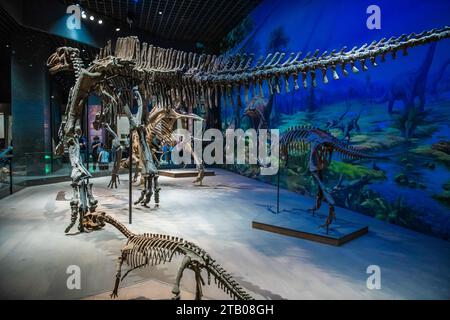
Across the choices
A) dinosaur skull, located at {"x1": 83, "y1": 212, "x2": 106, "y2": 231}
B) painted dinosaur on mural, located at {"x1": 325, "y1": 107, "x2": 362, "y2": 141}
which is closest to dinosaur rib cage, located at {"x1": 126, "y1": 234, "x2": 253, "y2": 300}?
dinosaur skull, located at {"x1": 83, "y1": 212, "x2": 106, "y2": 231}

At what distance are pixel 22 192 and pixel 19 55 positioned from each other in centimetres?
439

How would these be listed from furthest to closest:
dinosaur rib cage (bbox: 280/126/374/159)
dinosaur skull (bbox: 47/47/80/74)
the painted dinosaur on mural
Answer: the painted dinosaur on mural, dinosaur skull (bbox: 47/47/80/74), dinosaur rib cage (bbox: 280/126/374/159)

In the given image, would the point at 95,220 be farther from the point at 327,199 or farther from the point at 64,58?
the point at 64,58

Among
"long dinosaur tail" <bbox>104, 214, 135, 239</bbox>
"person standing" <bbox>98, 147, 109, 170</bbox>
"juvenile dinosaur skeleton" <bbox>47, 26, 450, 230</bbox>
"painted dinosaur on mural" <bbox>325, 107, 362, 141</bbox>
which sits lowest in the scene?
"long dinosaur tail" <bbox>104, 214, 135, 239</bbox>

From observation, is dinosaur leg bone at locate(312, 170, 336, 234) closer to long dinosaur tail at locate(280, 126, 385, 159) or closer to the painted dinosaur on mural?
long dinosaur tail at locate(280, 126, 385, 159)

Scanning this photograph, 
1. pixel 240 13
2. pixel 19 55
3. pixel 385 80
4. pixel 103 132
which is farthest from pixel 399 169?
pixel 103 132

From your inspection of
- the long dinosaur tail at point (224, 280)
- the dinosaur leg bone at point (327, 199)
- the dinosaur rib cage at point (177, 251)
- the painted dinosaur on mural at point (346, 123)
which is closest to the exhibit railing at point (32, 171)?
the dinosaur rib cage at point (177, 251)

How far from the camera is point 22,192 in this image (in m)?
8.38

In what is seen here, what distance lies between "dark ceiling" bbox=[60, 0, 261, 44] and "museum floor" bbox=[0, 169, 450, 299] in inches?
270

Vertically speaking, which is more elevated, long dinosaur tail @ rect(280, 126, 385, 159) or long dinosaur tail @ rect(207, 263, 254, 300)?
long dinosaur tail @ rect(280, 126, 385, 159)

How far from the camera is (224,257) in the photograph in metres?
4.16

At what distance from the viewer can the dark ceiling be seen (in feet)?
34.5

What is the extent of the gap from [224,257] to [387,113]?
4.26 metres
